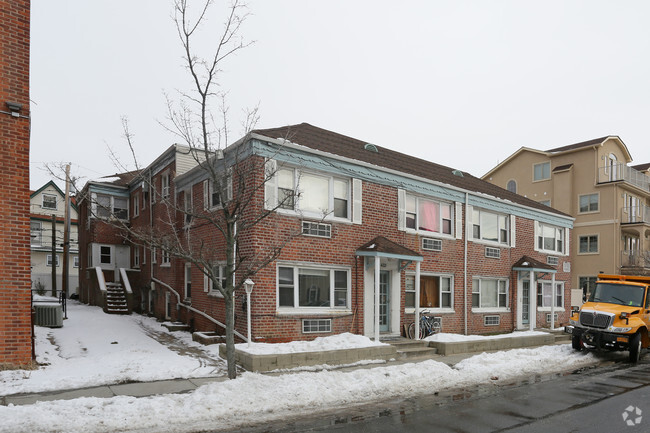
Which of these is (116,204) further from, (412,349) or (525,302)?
(525,302)

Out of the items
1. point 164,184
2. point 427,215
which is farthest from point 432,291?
point 164,184

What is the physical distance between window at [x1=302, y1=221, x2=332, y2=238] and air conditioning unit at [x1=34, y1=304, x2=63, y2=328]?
9371mm

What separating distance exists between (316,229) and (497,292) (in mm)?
10559

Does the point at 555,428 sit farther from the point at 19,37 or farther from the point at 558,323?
the point at 558,323

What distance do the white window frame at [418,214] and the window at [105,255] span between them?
1768cm

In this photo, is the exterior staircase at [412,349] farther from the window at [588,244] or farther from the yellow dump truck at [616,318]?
the window at [588,244]

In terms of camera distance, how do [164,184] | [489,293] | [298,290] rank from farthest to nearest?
[164,184]
[489,293]
[298,290]

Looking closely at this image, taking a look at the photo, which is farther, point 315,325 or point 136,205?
point 136,205

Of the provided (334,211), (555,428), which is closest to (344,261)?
(334,211)

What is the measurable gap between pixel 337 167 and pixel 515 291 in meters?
11.7

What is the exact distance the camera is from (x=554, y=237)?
2494 cm

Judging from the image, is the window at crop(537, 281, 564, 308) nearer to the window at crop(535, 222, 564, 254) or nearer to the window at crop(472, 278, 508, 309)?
the window at crop(535, 222, 564, 254)

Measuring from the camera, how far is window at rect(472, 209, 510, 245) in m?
20.1

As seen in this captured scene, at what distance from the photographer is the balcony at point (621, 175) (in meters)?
35.1
